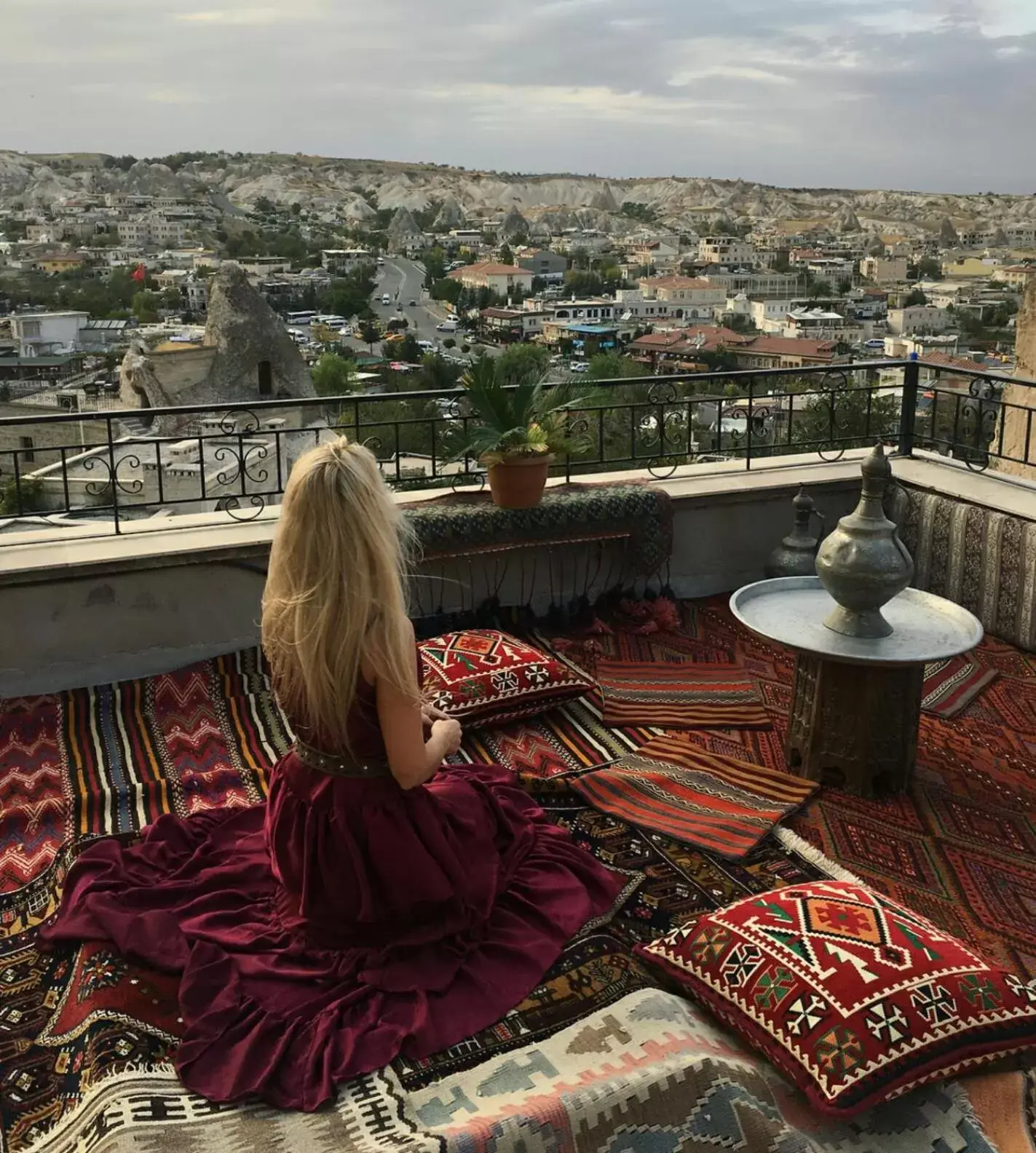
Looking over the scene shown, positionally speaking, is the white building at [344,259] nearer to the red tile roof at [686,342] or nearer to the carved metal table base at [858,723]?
the red tile roof at [686,342]

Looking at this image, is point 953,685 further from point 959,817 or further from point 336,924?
point 336,924

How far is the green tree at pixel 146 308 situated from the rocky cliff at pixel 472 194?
35.8 meters

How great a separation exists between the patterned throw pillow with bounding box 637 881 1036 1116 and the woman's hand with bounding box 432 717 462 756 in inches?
26.5

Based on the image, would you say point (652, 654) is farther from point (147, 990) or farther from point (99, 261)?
point (99, 261)

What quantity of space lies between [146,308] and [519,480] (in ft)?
116

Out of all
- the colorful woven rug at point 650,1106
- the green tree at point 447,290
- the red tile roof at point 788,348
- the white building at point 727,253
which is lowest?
the colorful woven rug at point 650,1106

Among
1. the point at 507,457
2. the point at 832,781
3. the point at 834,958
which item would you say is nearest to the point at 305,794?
the point at 834,958

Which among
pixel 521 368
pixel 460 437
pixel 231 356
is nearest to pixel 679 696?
pixel 460 437

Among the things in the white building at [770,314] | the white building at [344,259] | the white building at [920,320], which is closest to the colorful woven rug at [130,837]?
the white building at [920,320]

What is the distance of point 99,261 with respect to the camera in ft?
163

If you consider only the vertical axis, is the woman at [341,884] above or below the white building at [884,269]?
below

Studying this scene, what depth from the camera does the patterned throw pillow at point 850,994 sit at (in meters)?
1.98

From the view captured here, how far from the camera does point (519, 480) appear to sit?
4703 mm

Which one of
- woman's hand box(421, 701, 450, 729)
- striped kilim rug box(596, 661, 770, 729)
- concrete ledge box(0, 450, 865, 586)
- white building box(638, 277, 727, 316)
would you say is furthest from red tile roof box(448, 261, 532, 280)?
woman's hand box(421, 701, 450, 729)
